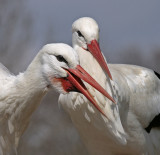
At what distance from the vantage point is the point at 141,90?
5953mm

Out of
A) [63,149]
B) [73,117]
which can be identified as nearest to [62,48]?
[73,117]

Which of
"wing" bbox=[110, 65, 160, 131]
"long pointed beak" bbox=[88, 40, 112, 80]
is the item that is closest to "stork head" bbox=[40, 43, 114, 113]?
"long pointed beak" bbox=[88, 40, 112, 80]

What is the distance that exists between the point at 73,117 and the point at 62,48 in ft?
5.23

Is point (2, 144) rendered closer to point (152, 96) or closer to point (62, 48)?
point (62, 48)

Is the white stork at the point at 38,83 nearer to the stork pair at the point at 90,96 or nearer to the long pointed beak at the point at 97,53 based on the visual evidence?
the stork pair at the point at 90,96

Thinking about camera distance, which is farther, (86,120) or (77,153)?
(77,153)

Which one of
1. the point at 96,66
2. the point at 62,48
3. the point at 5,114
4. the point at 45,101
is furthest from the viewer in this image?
the point at 45,101

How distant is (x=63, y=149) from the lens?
962 cm

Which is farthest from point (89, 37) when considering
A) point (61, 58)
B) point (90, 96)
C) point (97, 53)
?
point (61, 58)

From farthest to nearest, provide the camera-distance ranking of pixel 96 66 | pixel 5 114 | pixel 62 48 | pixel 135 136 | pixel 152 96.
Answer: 1. pixel 152 96
2. pixel 135 136
3. pixel 96 66
4. pixel 5 114
5. pixel 62 48

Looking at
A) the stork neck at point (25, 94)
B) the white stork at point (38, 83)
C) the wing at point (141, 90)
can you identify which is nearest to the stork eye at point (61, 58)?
the white stork at point (38, 83)

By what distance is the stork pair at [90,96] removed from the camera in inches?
162

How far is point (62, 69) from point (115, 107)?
50.4 inches

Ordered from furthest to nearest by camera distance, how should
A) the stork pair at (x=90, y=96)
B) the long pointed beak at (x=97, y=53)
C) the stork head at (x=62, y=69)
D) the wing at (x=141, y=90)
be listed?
1. the wing at (x=141, y=90)
2. the long pointed beak at (x=97, y=53)
3. the stork pair at (x=90, y=96)
4. the stork head at (x=62, y=69)
